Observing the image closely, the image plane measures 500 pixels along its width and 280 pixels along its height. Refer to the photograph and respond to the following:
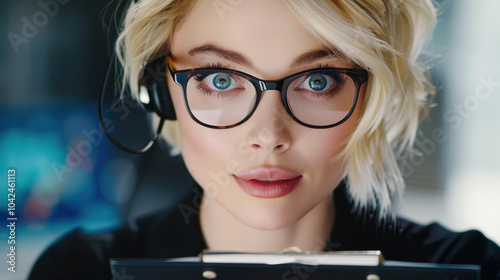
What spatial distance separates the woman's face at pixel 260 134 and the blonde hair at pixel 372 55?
0.03m

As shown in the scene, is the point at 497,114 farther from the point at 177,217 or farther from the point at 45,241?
the point at 45,241

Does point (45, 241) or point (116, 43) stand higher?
point (116, 43)

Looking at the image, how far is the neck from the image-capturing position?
1.06 metres

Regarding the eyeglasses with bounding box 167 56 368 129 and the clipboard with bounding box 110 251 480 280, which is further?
the eyeglasses with bounding box 167 56 368 129

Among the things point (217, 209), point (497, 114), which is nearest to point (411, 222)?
point (497, 114)

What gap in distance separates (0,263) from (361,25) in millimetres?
837

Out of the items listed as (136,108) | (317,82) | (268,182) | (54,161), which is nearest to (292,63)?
(317,82)

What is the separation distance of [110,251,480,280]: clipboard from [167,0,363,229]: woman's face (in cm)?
21

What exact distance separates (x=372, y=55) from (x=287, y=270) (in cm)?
42

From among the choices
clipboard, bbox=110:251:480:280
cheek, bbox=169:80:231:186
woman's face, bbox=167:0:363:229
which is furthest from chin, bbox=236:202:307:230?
clipboard, bbox=110:251:480:280

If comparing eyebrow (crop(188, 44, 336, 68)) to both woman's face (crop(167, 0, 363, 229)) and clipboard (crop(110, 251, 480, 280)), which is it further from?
clipboard (crop(110, 251, 480, 280))

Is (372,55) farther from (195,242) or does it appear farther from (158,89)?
(195,242)

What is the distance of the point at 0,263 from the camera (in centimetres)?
104

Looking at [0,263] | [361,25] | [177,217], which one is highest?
[361,25]
